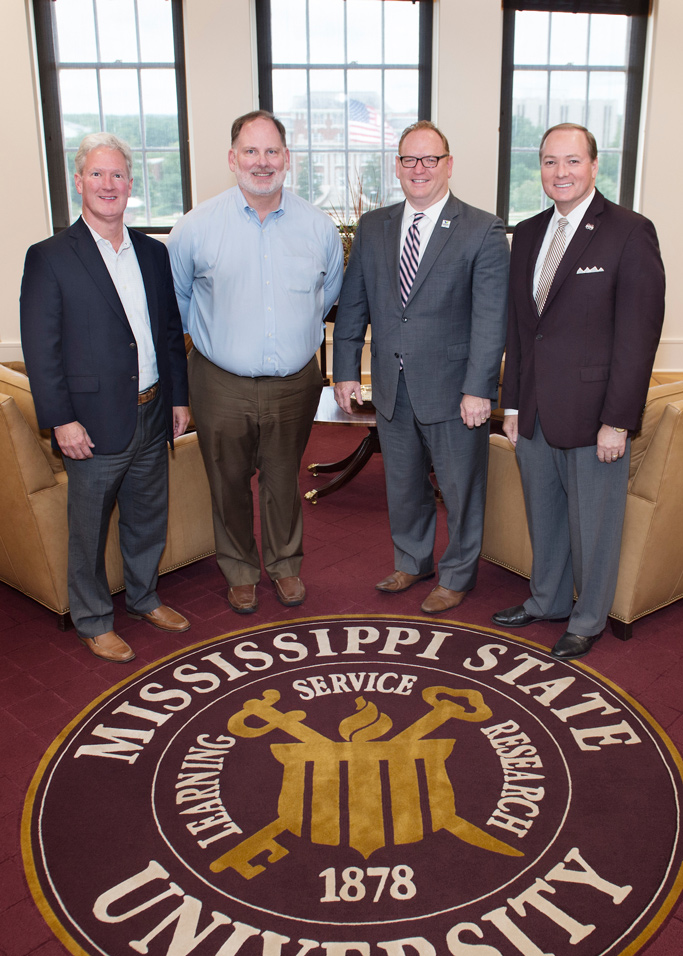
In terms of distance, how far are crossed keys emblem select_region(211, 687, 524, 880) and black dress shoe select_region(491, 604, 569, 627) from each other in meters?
0.51

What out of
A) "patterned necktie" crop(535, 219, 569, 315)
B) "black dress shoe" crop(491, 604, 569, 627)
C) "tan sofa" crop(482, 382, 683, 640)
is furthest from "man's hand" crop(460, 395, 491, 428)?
"black dress shoe" crop(491, 604, 569, 627)

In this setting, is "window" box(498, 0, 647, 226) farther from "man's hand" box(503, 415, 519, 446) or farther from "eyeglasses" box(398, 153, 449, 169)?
"man's hand" box(503, 415, 519, 446)

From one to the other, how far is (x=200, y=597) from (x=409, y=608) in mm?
912

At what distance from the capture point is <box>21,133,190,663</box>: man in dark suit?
260 cm

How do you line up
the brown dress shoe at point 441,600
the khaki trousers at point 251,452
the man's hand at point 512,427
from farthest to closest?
the brown dress shoe at point 441,600 → the khaki trousers at point 251,452 → the man's hand at point 512,427

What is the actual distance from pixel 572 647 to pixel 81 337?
2044 mm

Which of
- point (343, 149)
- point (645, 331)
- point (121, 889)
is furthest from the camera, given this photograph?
point (343, 149)

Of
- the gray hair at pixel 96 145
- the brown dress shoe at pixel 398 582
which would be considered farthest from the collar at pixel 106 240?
the brown dress shoe at pixel 398 582

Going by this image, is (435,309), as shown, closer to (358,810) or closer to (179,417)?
(179,417)

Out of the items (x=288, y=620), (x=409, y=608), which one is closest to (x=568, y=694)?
(x=409, y=608)

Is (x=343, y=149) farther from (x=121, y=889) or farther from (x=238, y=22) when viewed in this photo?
(x=121, y=889)

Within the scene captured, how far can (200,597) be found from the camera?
3480 millimetres

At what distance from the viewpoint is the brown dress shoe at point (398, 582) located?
11.4ft

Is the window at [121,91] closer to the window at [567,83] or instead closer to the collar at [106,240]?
the window at [567,83]
